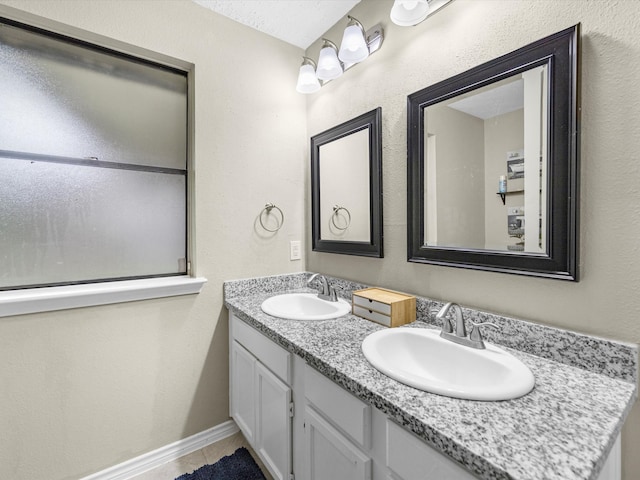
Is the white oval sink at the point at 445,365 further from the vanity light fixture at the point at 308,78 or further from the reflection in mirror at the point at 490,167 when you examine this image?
the vanity light fixture at the point at 308,78

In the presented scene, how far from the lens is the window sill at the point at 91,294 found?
1.23 m

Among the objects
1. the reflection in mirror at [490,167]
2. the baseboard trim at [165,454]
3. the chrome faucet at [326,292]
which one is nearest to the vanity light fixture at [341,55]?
the reflection in mirror at [490,167]

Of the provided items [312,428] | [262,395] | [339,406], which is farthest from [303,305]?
[339,406]

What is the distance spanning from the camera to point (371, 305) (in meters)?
1.33

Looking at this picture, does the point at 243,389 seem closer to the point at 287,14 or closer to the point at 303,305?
the point at 303,305

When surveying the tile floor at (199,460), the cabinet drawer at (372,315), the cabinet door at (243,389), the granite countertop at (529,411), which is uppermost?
the cabinet drawer at (372,315)

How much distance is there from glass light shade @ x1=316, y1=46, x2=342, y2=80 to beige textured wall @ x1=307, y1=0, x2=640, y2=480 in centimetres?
29

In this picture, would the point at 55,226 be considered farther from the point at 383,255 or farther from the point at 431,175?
the point at 431,175

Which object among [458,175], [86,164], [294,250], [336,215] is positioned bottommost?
[294,250]

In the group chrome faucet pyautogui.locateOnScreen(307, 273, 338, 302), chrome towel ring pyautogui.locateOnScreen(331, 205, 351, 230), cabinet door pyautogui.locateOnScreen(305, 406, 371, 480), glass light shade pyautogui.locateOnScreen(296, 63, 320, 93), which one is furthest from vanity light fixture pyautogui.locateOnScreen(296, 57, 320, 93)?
cabinet door pyautogui.locateOnScreen(305, 406, 371, 480)

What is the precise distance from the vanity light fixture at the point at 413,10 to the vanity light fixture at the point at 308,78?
A: 61 cm

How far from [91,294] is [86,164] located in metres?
0.62

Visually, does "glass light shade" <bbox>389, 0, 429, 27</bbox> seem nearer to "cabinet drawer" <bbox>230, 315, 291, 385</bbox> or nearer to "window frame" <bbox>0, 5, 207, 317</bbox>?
"window frame" <bbox>0, 5, 207, 317</bbox>

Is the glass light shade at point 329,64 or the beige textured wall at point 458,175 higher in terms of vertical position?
the glass light shade at point 329,64
